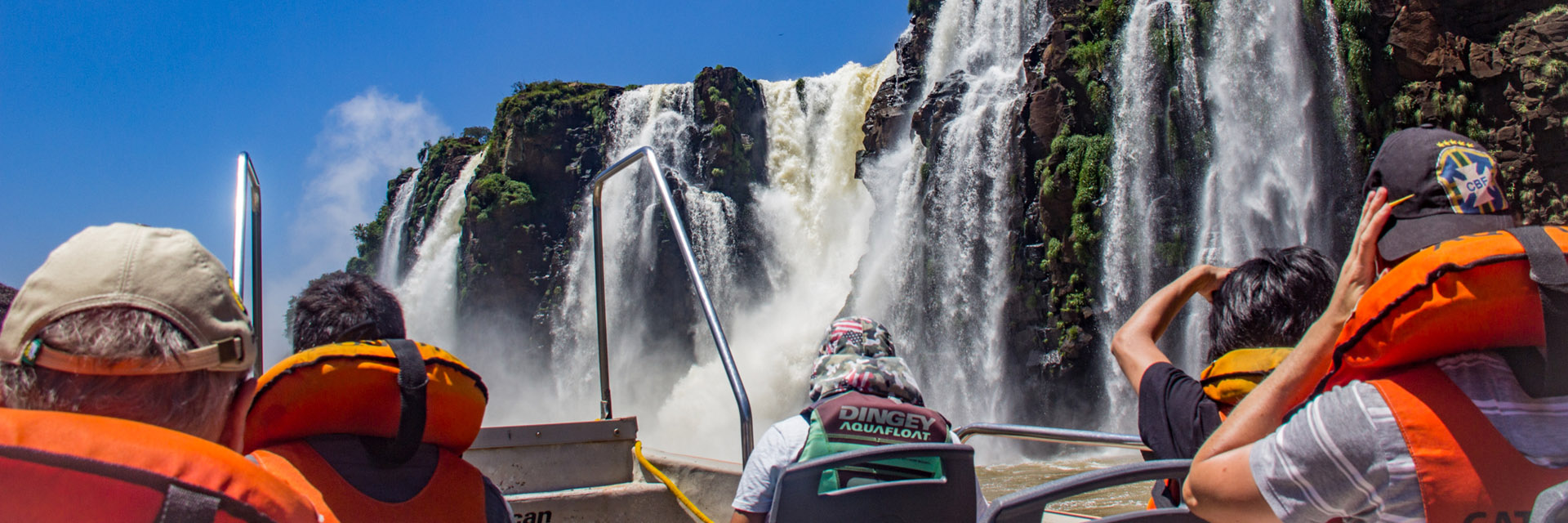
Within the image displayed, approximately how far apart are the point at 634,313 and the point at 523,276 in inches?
205

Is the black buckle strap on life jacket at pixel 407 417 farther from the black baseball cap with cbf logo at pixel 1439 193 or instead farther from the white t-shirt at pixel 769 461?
the black baseball cap with cbf logo at pixel 1439 193

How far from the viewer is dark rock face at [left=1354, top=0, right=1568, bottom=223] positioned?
10641 mm

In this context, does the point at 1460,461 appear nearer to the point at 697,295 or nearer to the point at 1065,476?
the point at 697,295

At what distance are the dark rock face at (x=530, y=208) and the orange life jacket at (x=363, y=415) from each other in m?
28.8

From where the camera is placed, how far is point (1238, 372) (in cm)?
163

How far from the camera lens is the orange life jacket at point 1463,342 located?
976 millimetres

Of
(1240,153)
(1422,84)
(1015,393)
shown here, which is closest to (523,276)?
(1015,393)

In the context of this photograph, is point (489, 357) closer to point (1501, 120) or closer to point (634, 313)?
point (634, 313)

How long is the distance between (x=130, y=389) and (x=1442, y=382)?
1.49m

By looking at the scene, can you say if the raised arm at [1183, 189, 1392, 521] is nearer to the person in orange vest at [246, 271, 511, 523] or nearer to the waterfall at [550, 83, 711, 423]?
the person in orange vest at [246, 271, 511, 523]

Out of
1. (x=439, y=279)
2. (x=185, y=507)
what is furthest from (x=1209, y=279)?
(x=439, y=279)

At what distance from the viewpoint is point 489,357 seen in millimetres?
31688

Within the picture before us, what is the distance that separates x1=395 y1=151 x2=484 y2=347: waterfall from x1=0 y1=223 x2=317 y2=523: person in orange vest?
32.1m

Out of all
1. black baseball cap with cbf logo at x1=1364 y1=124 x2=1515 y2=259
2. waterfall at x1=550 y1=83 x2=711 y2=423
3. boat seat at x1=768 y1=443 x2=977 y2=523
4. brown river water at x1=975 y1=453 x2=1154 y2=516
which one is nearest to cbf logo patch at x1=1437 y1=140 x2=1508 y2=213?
black baseball cap with cbf logo at x1=1364 y1=124 x2=1515 y2=259
